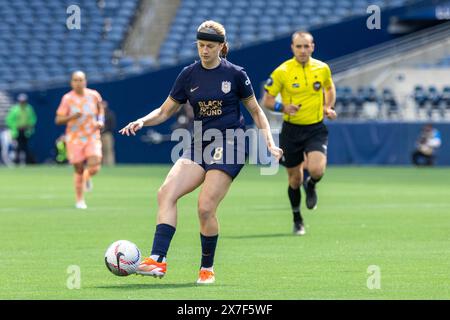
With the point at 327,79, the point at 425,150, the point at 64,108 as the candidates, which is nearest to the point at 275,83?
the point at 327,79

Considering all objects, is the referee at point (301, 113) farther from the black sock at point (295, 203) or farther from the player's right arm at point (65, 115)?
the player's right arm at point (65, 115)

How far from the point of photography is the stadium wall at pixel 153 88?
42.2 meters

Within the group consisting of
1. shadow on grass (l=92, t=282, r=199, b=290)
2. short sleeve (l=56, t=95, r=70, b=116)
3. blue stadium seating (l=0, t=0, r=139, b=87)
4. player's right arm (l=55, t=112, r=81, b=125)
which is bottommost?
shadow on grass (l=92, t=282, r=199, b=290)

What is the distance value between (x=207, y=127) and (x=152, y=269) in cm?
141

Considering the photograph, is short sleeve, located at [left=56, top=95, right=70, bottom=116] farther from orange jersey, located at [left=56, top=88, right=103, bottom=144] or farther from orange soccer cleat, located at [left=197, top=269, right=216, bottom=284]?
orange soccer cleat, located at [left=197, top=269, right=216, bottom=284]

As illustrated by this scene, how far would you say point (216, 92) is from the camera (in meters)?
11.1

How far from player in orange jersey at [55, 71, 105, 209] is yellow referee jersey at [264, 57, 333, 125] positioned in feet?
18.1

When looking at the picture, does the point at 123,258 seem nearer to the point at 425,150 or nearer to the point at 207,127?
the point at 207,127

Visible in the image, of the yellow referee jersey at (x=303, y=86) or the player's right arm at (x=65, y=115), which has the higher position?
the yellow referee jersey at (x=303, y=86)

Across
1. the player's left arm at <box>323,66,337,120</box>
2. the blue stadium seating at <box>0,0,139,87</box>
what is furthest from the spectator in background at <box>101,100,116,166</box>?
the player's left arm at <box>323,66,337,120</box>

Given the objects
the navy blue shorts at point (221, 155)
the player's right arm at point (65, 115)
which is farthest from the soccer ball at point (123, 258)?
the player's right arm at point (65, 115)

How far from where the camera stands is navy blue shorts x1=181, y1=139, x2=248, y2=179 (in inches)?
438

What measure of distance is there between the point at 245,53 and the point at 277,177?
978 centimetres
